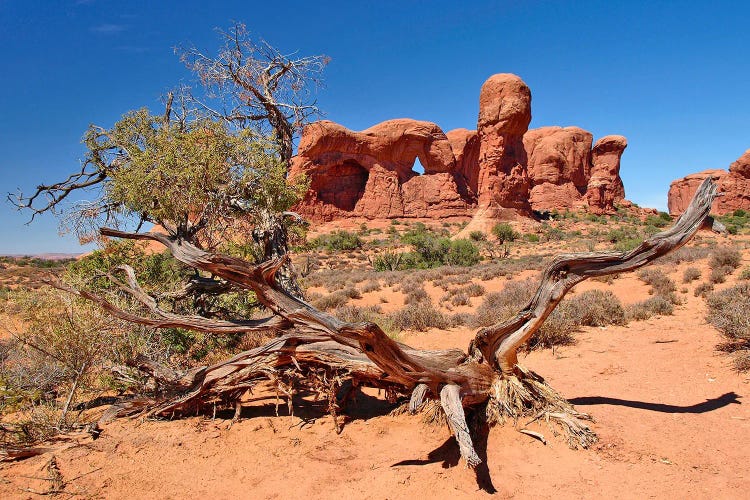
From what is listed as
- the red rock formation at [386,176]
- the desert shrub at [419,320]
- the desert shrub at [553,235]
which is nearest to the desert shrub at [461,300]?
the desert shrub at [419,320]

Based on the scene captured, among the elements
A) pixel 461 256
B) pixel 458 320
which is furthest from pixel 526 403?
pixel 461 256

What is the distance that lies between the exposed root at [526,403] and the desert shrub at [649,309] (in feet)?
15.9

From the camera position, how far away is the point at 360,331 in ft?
10.8

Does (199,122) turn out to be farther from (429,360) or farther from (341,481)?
(341,481)

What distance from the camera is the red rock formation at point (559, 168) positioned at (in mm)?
50562

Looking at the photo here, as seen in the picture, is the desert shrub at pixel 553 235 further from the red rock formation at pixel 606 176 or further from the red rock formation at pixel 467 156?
the red rock formation at pixel 606 176

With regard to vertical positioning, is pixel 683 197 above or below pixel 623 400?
above

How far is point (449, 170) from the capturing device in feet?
143

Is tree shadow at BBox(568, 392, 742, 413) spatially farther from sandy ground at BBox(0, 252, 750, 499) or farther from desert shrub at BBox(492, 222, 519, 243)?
desert shrub at BBox(492, 222, 519, 243)

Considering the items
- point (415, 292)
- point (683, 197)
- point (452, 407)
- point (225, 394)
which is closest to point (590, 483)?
point (452, 407)

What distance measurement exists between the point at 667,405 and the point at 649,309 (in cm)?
452

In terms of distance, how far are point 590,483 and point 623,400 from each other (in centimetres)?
168

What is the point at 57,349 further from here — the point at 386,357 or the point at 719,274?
the point at 719,274

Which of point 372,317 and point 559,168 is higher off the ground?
point 559,168
